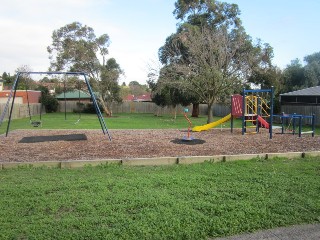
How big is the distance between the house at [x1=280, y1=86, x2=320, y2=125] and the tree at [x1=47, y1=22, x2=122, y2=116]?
61.3ft

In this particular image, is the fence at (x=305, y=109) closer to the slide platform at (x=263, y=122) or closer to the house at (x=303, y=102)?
the house at (x=303, y=102)

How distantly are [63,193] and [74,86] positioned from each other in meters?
34.1

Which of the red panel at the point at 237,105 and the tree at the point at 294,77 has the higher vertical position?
the tree at the point at 294,77

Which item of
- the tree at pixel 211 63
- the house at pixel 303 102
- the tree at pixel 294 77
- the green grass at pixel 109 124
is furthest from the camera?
the tree at pixel 294 77

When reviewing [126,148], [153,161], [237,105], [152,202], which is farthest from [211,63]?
[152,202]

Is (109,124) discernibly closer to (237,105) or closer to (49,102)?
(237,105)

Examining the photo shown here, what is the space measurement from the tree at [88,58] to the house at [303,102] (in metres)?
18.7

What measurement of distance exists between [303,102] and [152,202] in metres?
23.0

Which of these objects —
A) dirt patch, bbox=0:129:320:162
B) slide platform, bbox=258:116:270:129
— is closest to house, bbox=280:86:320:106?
slide platform, bbox=258:116:270:129

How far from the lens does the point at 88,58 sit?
36844 mm

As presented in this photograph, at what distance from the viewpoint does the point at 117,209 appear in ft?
14.0

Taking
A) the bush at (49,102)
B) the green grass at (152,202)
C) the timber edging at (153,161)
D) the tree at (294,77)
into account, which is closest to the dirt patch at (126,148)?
the timber edging at (153,161)

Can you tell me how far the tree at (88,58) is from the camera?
120 ft

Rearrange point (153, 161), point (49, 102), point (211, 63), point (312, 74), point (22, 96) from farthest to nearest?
point (49, 102) → point (22, 96) → point (312, 74) → point (211, 63) → point (153, 161)
